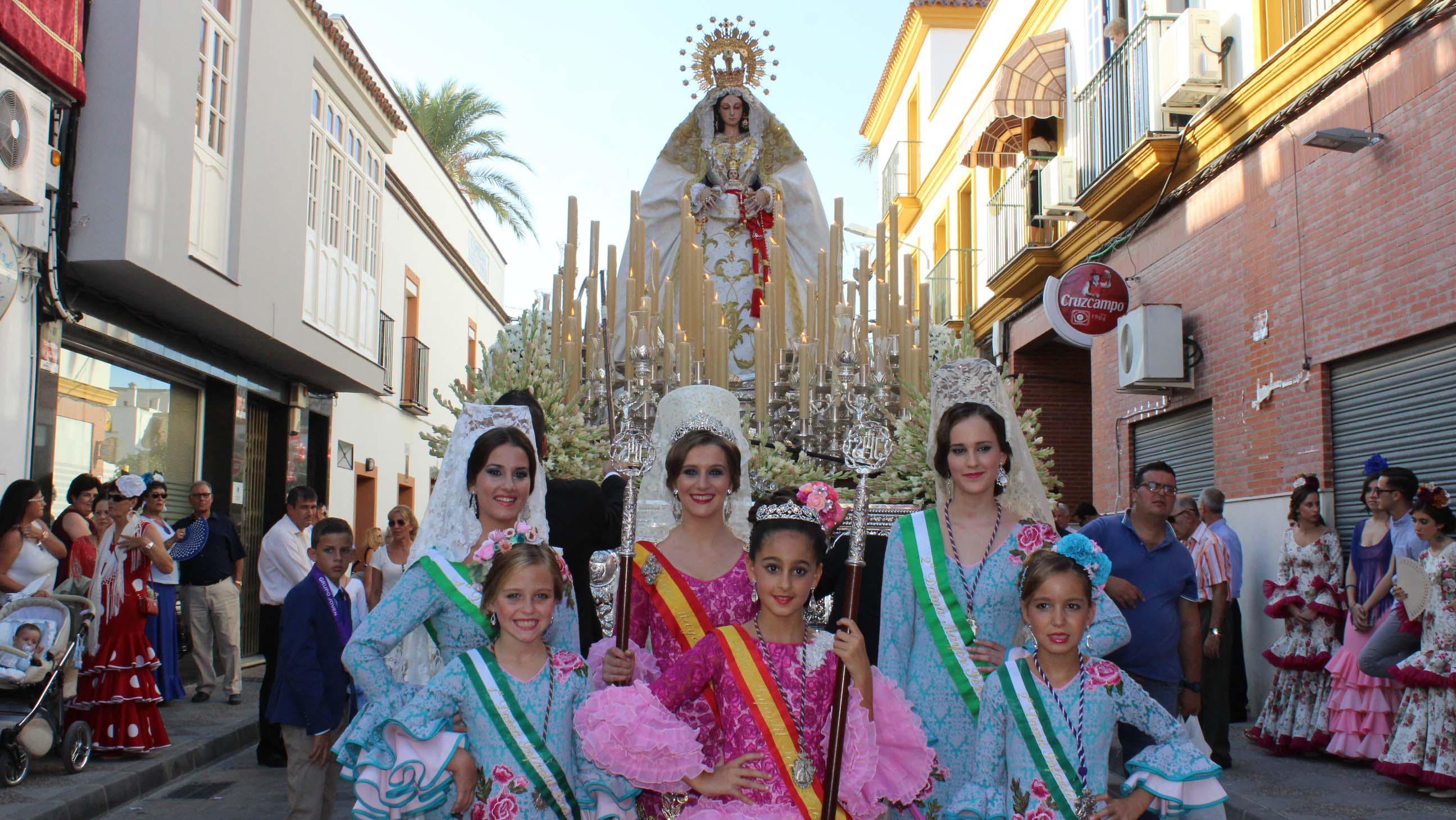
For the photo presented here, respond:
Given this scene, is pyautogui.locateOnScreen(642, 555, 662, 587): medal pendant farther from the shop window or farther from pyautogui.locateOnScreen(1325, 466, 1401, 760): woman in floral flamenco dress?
the shop window

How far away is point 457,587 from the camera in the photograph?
3.46m

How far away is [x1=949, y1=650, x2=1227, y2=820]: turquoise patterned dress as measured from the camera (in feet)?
10.1

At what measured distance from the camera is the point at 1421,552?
654 centimetres

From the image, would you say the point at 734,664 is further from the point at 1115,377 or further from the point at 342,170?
the point at 342,170

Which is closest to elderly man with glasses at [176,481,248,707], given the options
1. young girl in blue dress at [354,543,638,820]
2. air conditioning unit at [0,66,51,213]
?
air conditioning unit at [0,66,51,213]

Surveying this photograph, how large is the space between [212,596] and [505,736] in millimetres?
7515

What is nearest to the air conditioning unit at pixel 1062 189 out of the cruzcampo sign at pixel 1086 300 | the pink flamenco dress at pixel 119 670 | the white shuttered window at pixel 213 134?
the cruzcampo sign at pixel 1086 300

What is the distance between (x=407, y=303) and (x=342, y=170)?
571 centimetres

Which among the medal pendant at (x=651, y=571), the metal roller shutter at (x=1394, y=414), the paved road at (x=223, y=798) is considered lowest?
the paved road at (x=223, y=798)

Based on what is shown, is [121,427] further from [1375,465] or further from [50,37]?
[1375,465]

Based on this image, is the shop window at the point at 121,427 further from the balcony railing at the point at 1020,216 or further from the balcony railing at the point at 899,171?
the balcony railing at the point at 899,171

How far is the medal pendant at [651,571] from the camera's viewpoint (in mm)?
3607

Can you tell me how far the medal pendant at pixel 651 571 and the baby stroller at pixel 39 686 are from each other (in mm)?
3999

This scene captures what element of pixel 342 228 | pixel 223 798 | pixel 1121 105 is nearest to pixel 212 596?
pixel 223 798
